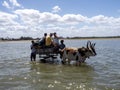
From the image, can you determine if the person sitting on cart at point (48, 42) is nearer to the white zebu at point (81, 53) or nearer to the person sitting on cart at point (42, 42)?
the person sitting on cart at point (42, 42)

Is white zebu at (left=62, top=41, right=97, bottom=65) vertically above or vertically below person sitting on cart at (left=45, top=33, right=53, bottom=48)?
below

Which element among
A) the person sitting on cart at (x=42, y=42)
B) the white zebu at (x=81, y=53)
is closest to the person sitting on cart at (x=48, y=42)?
the person sitting on cart at (x=42, y=42)

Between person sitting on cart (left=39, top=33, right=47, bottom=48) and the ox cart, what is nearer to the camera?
the ox cart

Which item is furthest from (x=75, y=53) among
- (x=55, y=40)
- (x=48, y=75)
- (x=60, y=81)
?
(x=60, y=81)

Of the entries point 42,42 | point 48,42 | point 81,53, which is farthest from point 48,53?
point 81,53

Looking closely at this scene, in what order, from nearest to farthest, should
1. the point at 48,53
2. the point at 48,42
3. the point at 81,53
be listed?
the point at 81,53 → the point at 48,42 → the point at 48,53

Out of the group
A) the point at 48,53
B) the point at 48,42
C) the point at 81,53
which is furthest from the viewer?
the point at 48,53

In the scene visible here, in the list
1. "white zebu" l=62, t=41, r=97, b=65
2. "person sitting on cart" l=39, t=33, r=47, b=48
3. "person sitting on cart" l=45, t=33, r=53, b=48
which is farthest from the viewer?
"person sitting on cart" l=39, t=33, r=47, b=48

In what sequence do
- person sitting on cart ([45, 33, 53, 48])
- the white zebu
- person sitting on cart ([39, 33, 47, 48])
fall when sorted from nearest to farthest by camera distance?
1. the white zebu
2. person sitting on cart ([45, 33, 53, 48])
3. person sitting on cart ([39, 33, 47, 48])

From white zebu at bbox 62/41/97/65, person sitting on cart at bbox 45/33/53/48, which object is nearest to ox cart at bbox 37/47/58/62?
person sitting on cart at bbox 45/33/53/48

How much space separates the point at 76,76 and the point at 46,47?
7.68 m

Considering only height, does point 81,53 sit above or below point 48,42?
→ below

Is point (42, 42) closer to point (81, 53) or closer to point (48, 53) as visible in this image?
point (48, 53)

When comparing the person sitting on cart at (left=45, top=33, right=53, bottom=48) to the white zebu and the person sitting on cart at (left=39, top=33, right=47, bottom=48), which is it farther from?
the white zebu
